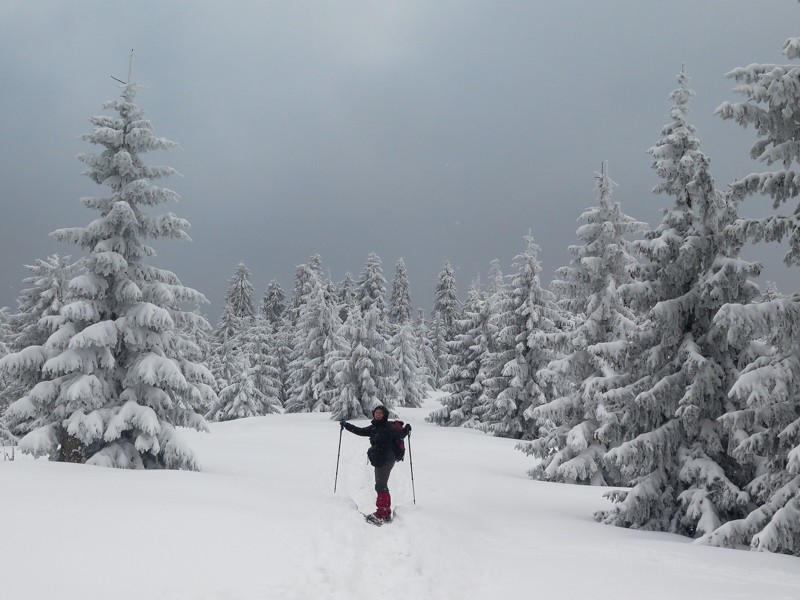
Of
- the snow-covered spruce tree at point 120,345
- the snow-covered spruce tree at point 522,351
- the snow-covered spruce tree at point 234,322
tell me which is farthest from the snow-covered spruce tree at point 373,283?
the snow-covered spruce tree at point 120,345

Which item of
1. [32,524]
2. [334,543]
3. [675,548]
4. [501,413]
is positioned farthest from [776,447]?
[501,413]

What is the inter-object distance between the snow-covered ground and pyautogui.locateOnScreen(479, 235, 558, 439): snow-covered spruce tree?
17402 mm

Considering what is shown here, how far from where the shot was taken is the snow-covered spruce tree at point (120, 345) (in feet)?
46.2

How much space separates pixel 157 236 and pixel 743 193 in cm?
1372

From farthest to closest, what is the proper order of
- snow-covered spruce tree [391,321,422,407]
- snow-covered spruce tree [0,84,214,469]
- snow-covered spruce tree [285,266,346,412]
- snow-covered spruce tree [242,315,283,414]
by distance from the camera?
1. snow-covered spruce tree [242,315,283,414]
2. snow-covered spruce tree [391,321,422,407]
3. snow-covered spruce tree [285,266,346,412]
4. snow-covered spruce tree [0,84,214,469]

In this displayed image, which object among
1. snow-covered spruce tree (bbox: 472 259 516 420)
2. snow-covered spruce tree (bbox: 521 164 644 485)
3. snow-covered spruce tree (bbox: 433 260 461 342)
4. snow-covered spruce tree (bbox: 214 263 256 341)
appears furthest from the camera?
snow-covered spruce tree (bbox: 433 260 461 342)

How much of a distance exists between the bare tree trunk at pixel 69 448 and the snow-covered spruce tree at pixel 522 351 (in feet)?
70.1

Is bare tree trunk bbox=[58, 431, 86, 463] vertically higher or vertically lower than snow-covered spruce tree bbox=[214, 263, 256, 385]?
lower

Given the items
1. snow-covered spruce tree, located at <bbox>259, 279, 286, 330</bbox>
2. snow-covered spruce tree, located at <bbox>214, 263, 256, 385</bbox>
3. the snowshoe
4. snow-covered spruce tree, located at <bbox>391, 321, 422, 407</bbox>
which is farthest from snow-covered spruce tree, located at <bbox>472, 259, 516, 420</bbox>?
snow-covered spruce tree, located at <bbox>259, 279, 286, 330</bbox>

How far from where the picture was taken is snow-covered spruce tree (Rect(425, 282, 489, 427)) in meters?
37.8

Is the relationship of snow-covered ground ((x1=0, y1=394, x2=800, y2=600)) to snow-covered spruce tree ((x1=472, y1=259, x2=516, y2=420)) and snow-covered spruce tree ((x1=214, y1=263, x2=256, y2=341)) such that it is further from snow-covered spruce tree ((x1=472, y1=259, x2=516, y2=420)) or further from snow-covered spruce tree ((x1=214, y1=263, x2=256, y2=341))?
snow-covered spruce tree ((x1=214, y1=263, x2=256, y2=341))

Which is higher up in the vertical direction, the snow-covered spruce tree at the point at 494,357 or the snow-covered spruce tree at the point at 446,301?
the snow-covered spruce tree at the point at 446,301

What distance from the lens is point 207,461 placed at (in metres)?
19.2

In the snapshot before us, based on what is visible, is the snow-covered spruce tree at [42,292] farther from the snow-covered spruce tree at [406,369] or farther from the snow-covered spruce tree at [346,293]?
the snow-covered spruce tree at [346,293]
